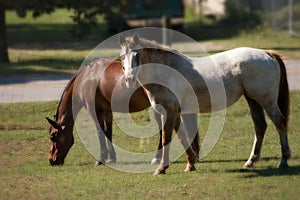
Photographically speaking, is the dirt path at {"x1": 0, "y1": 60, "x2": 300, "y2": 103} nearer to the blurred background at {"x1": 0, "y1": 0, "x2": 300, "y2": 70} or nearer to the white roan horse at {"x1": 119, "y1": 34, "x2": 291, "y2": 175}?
the blurred background at {"x1": 0, "y1": 0, "x2": 300, "y2": 70}

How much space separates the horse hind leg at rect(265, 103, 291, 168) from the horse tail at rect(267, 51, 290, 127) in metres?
0.18

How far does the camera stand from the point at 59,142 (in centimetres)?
1231

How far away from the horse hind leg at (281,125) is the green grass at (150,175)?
0.64 ft

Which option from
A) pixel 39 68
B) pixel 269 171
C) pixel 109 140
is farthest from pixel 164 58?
pixel 39 68

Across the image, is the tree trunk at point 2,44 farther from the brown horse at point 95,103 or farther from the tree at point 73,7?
the brown horse at point 95,103

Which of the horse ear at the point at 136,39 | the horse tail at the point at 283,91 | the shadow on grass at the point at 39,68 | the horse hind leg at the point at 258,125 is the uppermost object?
the horse ear at the point at 136,39

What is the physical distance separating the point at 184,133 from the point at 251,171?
1.14m

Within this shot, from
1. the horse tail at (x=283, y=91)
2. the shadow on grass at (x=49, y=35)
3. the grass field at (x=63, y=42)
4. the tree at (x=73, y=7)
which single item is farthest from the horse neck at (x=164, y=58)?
the shadow on grass at (x=49, y=35)

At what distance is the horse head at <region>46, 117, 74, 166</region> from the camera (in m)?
12.2

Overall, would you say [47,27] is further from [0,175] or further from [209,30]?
[0,175]

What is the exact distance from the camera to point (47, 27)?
36406 mm

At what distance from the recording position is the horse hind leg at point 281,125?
1138 cm

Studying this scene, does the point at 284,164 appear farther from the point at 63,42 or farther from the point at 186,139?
the point at 63,42

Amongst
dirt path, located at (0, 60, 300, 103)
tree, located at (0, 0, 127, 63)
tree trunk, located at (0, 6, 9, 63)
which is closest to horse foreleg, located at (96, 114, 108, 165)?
dirt path, located at (0, 60, 300, 103)
